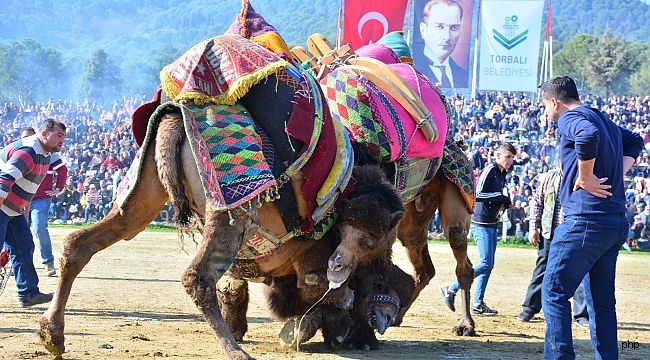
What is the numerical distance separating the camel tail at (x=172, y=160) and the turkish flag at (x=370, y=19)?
23.3 meters

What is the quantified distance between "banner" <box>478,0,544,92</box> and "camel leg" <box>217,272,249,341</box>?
3355 centimetres

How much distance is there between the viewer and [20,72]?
83562 millimetres

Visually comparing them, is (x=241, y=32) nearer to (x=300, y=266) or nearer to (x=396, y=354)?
(x=300, y=266)

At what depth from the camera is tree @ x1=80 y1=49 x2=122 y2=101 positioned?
92.3 m

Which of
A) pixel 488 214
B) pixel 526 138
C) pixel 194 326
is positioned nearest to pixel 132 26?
pixel 526 138

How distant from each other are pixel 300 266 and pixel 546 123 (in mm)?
29261

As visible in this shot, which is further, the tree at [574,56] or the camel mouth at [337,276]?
the tree at [574,56]

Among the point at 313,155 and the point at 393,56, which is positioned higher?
the point at 393,56

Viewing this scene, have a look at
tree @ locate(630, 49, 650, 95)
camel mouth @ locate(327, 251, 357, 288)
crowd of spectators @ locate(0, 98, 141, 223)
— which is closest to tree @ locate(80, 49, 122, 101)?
crowd of spectators @ locate(0, 98, 141, 223)

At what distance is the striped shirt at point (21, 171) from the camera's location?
9008 mm

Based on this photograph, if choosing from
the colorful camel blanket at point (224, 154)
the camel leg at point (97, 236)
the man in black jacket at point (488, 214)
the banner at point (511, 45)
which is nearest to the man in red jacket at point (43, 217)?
the man in black jacket at point (488, 214)

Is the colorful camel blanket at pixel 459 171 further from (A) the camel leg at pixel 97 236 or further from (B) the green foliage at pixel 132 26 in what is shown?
(B) the green foliage at pixel 132 26

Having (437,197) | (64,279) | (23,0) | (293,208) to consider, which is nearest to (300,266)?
(293,208)

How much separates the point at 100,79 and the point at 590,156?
9339cm
